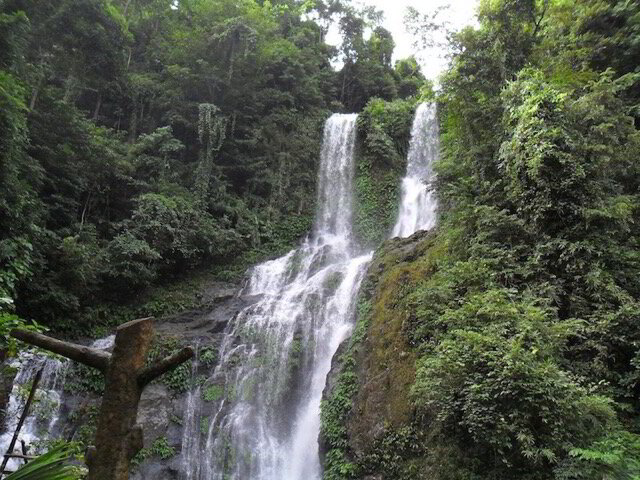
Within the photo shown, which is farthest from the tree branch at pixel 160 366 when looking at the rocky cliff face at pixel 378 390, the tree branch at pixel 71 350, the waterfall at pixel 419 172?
the waterfall at pixel 419 172

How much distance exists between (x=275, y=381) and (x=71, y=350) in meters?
10.8

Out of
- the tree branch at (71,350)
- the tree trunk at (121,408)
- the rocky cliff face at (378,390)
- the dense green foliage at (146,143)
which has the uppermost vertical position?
the dense green foliage at (146,143)

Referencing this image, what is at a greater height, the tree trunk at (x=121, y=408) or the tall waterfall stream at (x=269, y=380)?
the tall waterfall stream at (x=269, y=380)

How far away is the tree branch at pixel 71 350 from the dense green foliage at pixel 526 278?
441 centimetres

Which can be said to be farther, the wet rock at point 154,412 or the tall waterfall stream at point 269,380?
the wet rock at point 154,412

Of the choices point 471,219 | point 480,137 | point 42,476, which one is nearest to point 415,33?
point 480,137

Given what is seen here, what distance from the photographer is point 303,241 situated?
66.8 feet

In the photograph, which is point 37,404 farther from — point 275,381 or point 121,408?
point 121,408

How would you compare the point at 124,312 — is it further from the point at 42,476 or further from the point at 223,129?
the point at 42,476

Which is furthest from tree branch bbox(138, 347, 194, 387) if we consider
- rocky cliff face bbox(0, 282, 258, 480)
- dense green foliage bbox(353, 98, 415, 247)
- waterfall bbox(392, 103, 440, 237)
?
dense green foliage bbox(353, 98, 415, 247)

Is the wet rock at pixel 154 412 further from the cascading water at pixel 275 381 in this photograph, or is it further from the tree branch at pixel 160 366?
the tree branch at pixel 160 366

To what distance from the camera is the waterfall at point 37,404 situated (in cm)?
972

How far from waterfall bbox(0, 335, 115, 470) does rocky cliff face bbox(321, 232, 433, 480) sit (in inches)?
231

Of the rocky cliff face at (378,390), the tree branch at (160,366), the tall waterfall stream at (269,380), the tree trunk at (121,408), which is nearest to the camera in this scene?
the tree trunk at (121,408)
